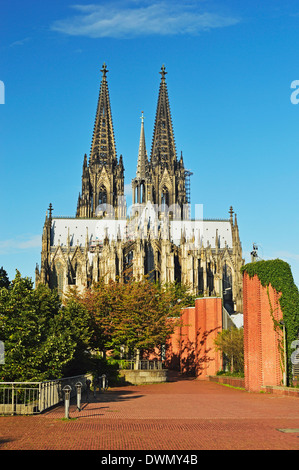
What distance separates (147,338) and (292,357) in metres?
13.1

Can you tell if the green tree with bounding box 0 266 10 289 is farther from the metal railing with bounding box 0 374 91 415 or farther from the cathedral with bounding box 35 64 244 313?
the cathedral with bounding box 35 64 244 313

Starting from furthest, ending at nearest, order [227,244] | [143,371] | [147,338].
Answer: [227,244]
[147,338]
[143,371]

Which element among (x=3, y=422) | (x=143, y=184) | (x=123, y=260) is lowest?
(x=3, y=422)

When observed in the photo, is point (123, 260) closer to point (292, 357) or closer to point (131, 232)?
point (131, 232)

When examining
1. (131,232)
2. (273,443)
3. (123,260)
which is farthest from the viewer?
(131,232)

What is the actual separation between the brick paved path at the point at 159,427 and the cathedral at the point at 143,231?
61238 mm

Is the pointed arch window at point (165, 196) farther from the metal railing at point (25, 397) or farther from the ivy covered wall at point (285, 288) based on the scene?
the metal railing at point (25, 397)

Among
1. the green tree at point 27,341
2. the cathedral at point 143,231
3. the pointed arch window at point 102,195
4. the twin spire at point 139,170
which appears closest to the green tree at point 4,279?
the green tree at point 27,341

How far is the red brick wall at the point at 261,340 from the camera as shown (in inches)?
1038

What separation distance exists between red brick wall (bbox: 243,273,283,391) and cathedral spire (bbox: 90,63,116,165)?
282ft

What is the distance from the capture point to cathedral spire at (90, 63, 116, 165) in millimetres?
112062

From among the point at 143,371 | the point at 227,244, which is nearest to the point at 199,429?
the point at 143,371

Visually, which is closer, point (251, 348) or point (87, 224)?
point (251, 348)

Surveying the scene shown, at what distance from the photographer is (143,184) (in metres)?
111
